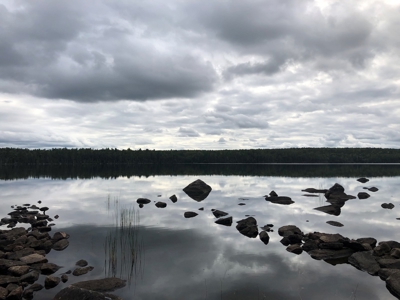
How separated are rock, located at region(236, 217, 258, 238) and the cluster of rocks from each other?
8.35 feet

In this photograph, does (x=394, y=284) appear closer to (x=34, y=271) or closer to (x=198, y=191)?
(x=34, y=271)

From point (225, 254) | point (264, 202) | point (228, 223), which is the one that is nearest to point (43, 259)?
point (225, 254)

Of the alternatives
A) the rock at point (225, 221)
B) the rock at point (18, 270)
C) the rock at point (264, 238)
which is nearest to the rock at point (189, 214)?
the rock at point (225, 221)

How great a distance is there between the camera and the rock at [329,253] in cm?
2022

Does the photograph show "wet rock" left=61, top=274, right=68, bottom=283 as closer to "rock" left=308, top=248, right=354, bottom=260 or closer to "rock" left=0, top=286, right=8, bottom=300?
"rock" left=0, top=286, right=8, bottom=300

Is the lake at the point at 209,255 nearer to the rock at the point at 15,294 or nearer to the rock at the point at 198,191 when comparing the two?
the rock at the point at 15,294

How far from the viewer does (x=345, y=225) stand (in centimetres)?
2988

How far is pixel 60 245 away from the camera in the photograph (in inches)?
860

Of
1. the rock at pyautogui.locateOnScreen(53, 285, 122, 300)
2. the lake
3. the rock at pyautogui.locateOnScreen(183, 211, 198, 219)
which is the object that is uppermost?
the rock at pyautogui.locateOnScreen(53, 285, 122, 300)

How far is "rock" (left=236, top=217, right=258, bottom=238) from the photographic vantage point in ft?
83.9

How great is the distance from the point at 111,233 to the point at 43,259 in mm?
7693

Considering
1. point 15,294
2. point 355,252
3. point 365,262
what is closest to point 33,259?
point 15,294

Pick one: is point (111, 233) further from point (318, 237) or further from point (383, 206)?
point (383, 206)

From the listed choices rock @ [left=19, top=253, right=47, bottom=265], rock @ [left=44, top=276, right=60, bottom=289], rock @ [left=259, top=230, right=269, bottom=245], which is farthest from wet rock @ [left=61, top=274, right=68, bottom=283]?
rock @ [left=259, top=230, right=269, bottom=245]
